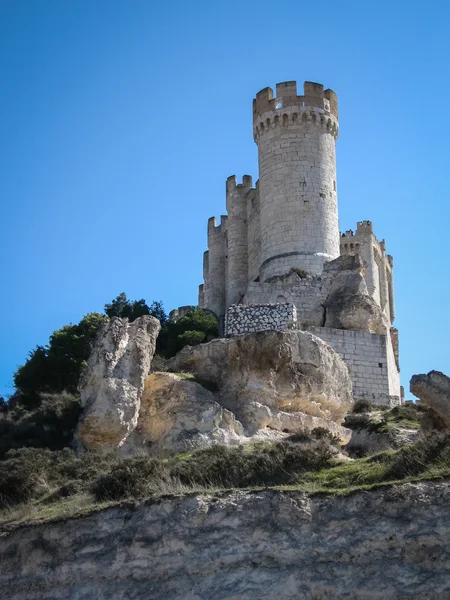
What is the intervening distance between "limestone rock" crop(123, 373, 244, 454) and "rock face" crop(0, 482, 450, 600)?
3.92m

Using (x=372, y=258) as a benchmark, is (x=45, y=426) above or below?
below

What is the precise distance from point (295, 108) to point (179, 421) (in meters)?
22.6

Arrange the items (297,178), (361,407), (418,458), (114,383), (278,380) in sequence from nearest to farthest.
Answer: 1. (418,458)
2. (114,383)
3. (278,380)
4. (361,407)
5. (297,178)

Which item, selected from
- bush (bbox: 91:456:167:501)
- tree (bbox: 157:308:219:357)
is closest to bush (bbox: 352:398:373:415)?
tree (bbox: 157:308:219:357)

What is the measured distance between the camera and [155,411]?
1781 centimetres

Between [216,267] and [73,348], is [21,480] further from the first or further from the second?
[216,267]

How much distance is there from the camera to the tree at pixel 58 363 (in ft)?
86.7

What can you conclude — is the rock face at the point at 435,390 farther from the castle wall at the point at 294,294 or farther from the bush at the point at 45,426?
the castle wall at the point at 294,294

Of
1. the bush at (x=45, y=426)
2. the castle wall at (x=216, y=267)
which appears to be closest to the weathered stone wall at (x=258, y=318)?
the bush at (x=45, y=426)

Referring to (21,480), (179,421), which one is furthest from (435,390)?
(21,480)

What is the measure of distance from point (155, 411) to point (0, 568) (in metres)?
5.41

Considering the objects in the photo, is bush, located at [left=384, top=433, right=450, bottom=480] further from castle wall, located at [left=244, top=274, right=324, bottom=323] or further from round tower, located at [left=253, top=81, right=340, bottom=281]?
round tower, located at [left=253, top=81, right=340, bottom=281]

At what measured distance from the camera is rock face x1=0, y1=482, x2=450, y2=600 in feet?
35.9

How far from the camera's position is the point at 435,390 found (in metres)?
15.2
